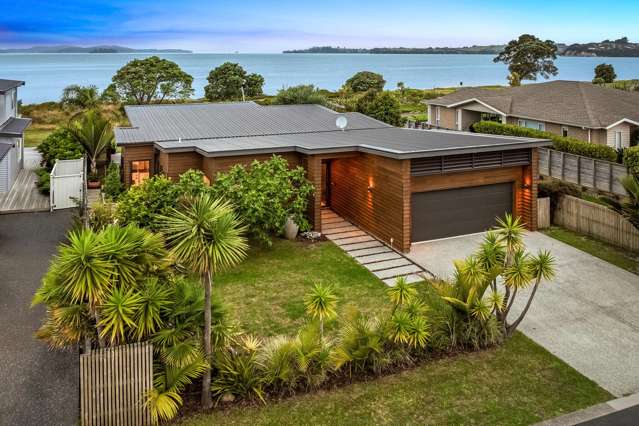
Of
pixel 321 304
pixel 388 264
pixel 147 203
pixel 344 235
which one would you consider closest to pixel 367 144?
pixel 344 235

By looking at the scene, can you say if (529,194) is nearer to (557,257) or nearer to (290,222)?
(557,257)

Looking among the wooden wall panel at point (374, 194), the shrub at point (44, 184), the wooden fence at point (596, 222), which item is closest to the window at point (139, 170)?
the shrub at point (44, 184)

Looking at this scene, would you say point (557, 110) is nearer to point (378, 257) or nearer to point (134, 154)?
point (378, 257)

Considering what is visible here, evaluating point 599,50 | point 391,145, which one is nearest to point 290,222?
point 391,145

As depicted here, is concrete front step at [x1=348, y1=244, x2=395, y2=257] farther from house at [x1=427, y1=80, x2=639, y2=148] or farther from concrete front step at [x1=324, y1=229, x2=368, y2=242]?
house at [x1=427, y1=80, x2=639, y2=148]

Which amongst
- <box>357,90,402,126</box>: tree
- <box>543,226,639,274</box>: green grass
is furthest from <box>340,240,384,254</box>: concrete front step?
<box>357,90,402,126</box>: tree

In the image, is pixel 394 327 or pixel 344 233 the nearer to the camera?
pixel 394 327
